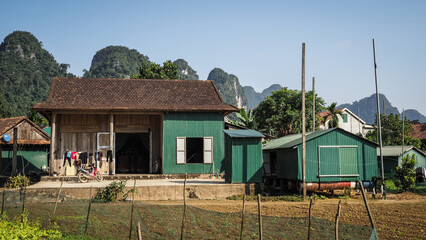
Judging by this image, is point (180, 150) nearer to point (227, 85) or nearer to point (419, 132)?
point (419, 132)

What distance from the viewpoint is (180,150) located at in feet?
70.2

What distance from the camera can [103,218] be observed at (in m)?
11.1

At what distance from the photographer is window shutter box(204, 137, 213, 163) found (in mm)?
21594

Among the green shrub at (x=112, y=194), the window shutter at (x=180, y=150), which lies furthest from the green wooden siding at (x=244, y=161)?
the green shrub at (x=112, y=194)

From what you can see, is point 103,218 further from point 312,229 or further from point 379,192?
point 379,192

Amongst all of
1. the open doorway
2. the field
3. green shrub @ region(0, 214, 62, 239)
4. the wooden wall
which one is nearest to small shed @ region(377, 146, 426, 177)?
the field

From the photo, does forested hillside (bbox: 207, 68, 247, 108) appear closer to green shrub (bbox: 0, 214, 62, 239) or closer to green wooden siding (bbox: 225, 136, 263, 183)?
Answer: green wooden siding (bbox: 225, 136, 263, 183)

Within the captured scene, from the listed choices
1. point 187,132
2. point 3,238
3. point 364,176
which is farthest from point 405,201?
point 3,238

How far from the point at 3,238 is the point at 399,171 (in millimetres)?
19209

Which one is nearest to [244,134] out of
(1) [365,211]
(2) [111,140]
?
(1) [365,211]

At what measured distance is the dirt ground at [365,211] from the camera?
1179cm

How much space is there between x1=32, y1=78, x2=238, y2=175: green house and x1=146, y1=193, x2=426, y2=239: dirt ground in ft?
17.4

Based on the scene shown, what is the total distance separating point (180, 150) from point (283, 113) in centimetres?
1767

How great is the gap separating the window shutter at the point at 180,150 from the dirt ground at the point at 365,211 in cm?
486
